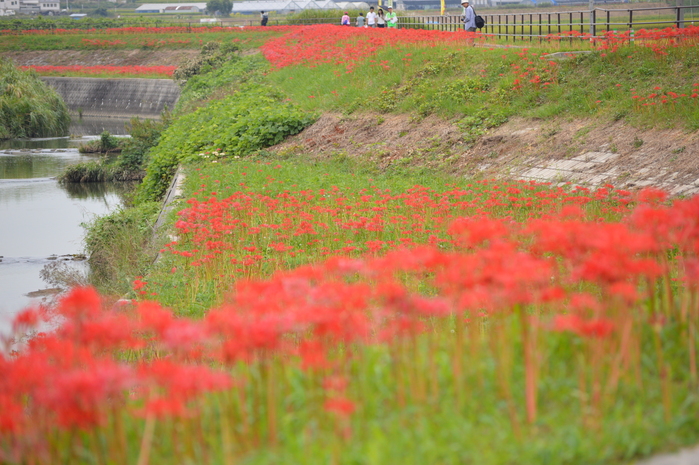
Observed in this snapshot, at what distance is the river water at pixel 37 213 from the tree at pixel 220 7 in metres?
84.7

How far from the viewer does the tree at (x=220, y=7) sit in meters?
114

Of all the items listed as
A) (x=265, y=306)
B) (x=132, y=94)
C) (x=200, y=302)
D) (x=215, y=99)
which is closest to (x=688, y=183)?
(x=200, y=302)

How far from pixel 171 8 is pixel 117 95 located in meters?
81.6

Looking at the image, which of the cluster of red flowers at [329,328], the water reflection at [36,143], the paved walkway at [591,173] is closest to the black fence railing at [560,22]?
the paved walkway at [591,173]

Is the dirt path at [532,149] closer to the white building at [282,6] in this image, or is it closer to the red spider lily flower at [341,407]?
the red spider lily flower at [341,407]

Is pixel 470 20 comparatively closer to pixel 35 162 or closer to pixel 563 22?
pixel 563 22

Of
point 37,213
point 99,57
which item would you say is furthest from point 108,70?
point 37,213

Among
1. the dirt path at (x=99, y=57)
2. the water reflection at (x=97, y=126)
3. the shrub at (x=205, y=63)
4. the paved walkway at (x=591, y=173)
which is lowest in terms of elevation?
the water reflection at (x=97, y=126)

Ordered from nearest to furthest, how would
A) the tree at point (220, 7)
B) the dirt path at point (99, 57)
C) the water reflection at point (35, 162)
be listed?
the water reflection at point (35, 162), the dirt path at point (99, 57), the tree at point (220, 7)

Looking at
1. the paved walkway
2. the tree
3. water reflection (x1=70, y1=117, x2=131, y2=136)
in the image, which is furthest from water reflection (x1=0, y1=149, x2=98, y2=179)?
the tree

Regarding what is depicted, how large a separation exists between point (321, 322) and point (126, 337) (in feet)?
3.01

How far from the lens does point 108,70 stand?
5491 centimetres

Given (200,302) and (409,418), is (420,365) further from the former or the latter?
(200,302)

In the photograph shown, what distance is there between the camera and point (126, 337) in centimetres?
329
